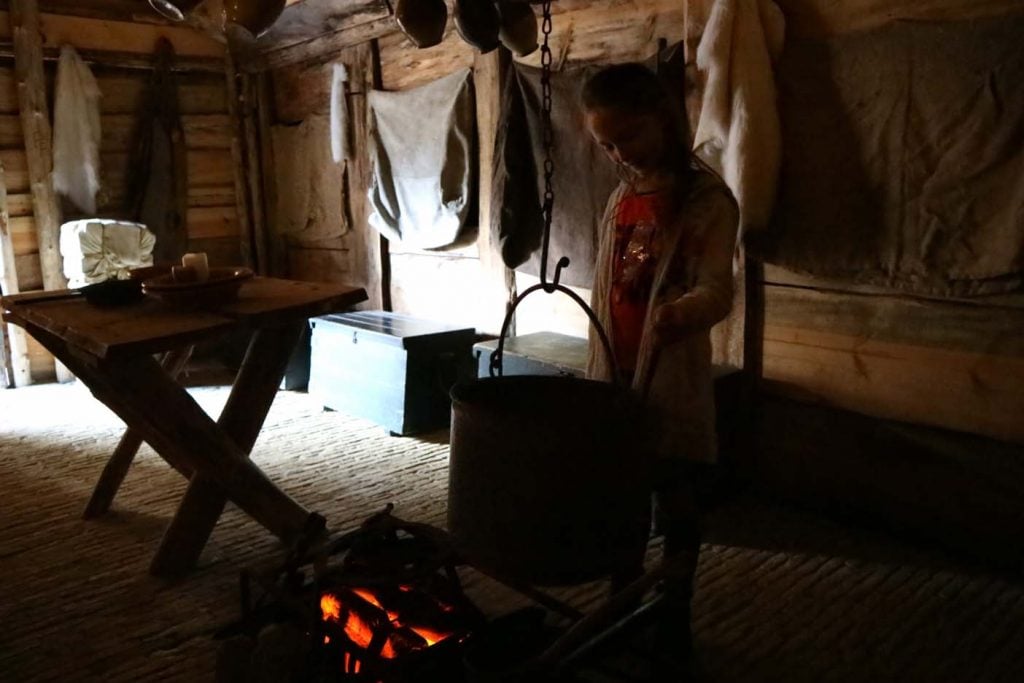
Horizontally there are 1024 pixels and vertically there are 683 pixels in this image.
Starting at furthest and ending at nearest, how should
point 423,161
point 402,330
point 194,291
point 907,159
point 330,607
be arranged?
point 423,161
point 402,330
point 907,159
point 194,291
point 330,607

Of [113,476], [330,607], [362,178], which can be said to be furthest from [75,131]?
[330,607]

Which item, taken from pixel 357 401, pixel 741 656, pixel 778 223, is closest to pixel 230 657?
pixel 741 656

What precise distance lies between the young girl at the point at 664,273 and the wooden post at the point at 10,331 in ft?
16.0

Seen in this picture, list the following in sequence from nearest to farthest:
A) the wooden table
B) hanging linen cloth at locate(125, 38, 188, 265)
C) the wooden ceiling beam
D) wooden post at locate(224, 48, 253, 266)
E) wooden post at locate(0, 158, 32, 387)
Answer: the wooden table, the wooden ceiling beam, wooden post at locate(0, 158, 32, 387), hanging linen cloth at locate(125, 38, 188, 265), wooden post at locate(224, 48, 253, 266)

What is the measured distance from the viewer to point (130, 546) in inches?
116

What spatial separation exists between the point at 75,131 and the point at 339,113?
1875 millimetres

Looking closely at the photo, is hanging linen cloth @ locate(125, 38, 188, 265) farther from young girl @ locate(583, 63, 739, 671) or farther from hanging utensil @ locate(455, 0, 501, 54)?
young girl @ locate(583, 63, 739, 671)

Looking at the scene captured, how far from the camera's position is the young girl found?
174 cm

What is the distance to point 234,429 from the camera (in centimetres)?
283

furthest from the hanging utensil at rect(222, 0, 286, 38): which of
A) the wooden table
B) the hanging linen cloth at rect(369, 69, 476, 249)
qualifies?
the hanging linen cloth at rect(369, 69, 476, 249)

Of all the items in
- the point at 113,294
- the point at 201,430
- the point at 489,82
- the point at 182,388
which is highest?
the point at 489,82

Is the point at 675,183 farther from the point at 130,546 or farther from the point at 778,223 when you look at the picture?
the point at 130,546

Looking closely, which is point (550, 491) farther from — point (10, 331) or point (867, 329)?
point (10, 331)

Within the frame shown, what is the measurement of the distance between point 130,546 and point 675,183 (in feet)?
7.82
